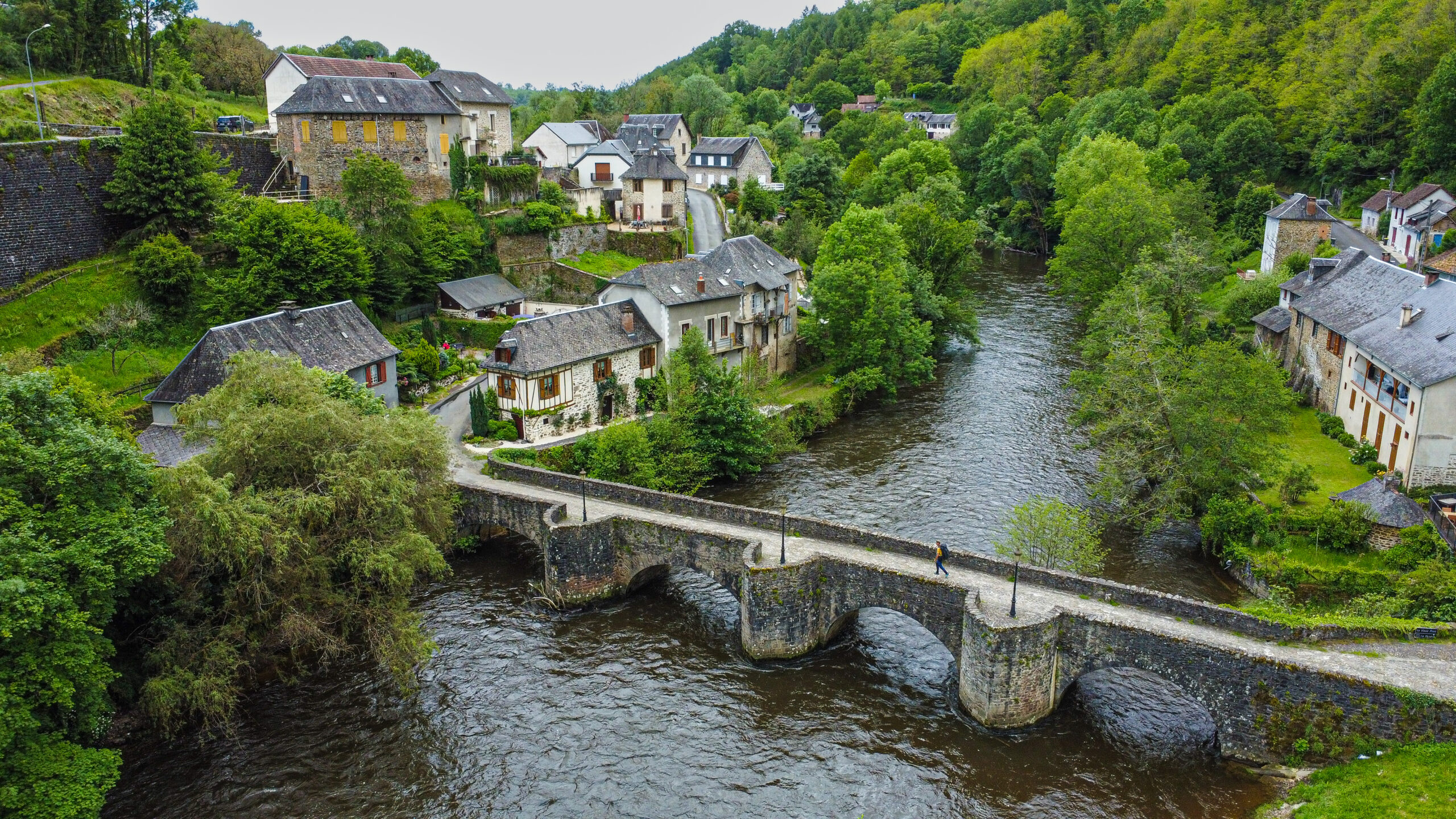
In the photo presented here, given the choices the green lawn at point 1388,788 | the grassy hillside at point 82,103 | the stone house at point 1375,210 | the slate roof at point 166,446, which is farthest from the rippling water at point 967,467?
the grassy hillside at point 82,103

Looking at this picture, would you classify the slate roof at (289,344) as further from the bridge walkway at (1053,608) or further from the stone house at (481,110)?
the stone house at (481,110)

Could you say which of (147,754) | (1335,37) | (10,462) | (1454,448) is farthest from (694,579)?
(1335,37)

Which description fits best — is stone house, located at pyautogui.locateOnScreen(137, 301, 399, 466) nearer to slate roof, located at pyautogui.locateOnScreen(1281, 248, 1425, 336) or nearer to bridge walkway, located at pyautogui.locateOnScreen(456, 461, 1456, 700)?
bridge walkway, located at pyautogui.locateOnScreen(456, 461, 1456, 700)

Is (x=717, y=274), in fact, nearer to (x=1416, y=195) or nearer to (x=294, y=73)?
(x=294, y=73)

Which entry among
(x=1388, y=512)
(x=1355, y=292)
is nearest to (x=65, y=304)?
(x=1388, y=512)

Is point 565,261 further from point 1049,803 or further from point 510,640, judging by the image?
point 1049,803

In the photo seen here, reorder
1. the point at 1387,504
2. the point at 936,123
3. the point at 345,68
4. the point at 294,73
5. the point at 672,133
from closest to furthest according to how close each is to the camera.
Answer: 1. the point at 1387,504
2. the point at 294,73
3. the point at 345,68
4. the point at 672,133
5. the point at 936,123
